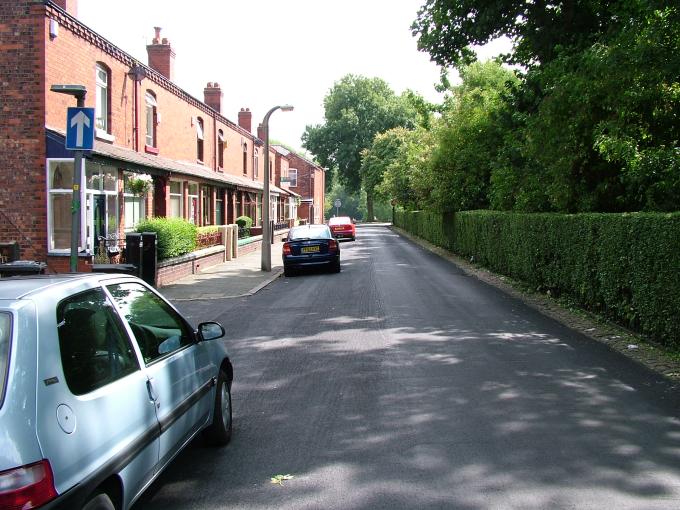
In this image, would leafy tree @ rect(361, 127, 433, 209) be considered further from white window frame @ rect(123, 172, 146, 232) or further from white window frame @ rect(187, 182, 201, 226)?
white window frame @ rect(123, 172, 146, 232)

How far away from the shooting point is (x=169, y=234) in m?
17.0

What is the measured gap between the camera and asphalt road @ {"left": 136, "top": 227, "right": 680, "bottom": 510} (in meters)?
4.13

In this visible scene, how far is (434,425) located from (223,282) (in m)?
12.8

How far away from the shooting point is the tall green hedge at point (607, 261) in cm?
834

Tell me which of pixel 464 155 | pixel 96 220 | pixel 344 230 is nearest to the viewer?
pixel 96 220

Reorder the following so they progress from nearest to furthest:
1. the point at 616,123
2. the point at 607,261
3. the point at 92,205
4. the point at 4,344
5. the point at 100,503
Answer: the point at 4,344 < the point at 100,503 < the point at 607,261 < the point at 616,123 < the point at 92,205

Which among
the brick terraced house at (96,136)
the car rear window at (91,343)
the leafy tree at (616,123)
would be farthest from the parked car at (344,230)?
the car rear window at (91,343)

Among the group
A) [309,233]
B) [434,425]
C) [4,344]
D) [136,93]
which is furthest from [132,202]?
[4,344]

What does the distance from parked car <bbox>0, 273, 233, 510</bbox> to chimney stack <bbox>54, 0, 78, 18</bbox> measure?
14.4 m

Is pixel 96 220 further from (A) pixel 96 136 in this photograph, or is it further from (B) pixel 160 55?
(B) pixel 160 55

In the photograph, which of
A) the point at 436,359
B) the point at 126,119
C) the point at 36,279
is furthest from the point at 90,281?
the point at 126,119

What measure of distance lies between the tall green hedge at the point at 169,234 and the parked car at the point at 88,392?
1256cm

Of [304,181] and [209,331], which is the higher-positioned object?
[304,181]

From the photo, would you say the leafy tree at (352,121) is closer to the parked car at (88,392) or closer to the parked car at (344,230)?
the parked car at (344,230)
